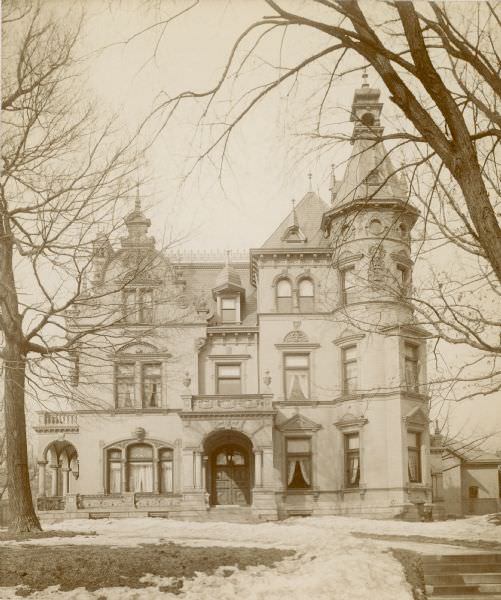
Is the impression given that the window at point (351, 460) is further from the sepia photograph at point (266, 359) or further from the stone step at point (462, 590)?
the stone step at point (462, 590)

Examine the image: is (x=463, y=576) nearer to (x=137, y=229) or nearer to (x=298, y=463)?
(x=137, y=229)

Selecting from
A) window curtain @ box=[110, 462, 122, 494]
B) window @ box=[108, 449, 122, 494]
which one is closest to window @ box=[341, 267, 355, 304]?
window @ box=[108, 449, 122, 494]

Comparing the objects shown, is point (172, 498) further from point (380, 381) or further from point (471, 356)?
point (471, 356)

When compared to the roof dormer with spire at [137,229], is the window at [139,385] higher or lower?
lower

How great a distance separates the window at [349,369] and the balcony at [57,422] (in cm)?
848

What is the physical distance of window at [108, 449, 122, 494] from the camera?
24.2 meters

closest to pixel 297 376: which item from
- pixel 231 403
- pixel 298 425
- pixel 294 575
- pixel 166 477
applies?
pixel 298 425

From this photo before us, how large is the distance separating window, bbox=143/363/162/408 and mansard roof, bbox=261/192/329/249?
16.7ft

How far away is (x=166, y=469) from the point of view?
79.5 ft

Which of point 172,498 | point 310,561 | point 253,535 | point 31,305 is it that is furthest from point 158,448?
point 310,561

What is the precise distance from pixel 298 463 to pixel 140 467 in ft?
15.8

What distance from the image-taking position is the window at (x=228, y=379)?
2467 centimetres

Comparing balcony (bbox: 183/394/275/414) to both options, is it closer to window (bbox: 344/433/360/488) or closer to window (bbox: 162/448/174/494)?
window (bbox: 162/448/174/494)

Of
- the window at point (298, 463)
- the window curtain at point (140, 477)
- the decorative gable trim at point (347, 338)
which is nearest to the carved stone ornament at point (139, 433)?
the window curtain at point (140, 477)
